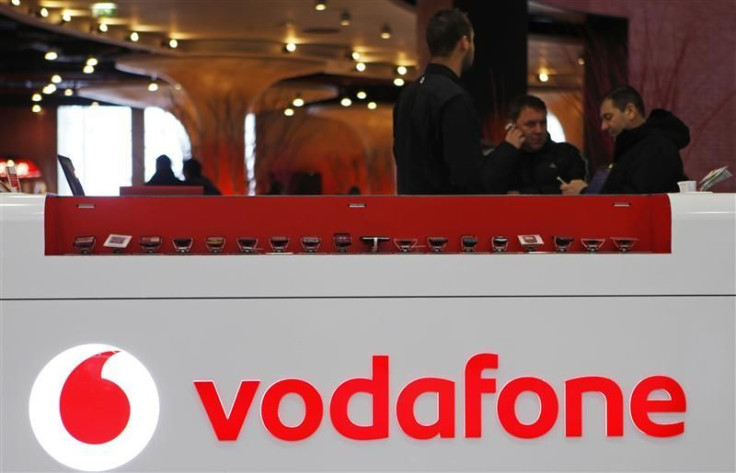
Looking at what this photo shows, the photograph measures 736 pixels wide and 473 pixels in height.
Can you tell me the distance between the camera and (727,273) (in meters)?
2.37

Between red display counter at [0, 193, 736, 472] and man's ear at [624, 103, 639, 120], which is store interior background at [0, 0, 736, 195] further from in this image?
red display counter at [0, 193, 736, 472]

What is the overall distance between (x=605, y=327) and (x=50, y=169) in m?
17.0

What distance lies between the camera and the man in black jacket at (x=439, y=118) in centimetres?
288

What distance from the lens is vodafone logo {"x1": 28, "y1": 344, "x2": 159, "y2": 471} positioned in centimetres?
230

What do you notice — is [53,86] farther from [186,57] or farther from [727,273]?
[727,273]

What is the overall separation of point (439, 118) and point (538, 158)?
0.94 metres

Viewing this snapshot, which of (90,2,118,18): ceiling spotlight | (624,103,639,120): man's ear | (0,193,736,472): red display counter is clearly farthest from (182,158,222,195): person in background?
(0,193,736,472): red display counter

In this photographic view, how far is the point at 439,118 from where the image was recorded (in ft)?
9.63

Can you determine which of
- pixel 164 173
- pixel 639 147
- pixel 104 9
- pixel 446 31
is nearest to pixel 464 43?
pixel 446 31

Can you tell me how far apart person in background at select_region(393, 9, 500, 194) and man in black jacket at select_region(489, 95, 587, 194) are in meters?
0.62

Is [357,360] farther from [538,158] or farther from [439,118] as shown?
[538,158]

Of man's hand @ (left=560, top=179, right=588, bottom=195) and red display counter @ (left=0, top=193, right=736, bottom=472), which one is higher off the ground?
man's hand @ (left=560, top=179, right=588, bottom=195)

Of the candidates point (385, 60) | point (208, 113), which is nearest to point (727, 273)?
point (208, 113)

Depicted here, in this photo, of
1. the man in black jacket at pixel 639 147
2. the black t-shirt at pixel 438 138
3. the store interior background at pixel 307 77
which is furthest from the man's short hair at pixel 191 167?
the black t-shirt at pixel 438 138
